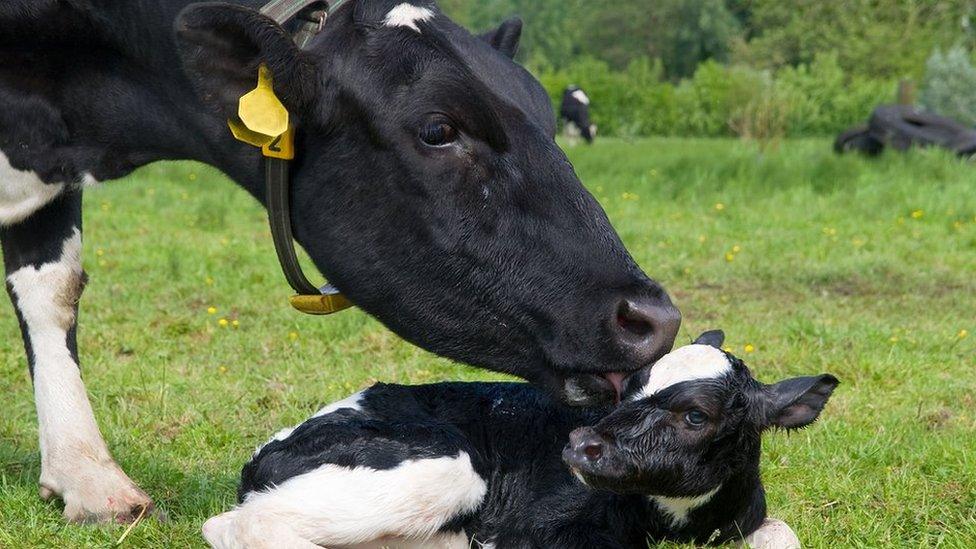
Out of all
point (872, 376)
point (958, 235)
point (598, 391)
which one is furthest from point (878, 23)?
point (598, 391)

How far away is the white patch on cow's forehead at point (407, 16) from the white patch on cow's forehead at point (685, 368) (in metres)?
1.04

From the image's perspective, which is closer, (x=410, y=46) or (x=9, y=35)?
(x=410, y=46)

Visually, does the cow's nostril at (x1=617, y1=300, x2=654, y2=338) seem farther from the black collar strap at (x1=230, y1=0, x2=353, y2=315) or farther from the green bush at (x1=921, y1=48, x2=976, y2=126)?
the green bush at (x1=921, y1=48, x2=976, y2=126)

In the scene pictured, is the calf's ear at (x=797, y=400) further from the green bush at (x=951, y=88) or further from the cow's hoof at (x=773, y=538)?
the green bush at (x=951, y=88)

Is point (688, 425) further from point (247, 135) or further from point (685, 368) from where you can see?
point (247, 135)

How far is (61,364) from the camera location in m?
3.87

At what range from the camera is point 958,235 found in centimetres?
932

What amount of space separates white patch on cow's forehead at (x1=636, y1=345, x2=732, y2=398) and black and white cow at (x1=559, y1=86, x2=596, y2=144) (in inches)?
925

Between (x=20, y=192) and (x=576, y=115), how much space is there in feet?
77.6

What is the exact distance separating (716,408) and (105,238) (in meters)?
7.26

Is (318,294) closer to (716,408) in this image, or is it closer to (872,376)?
(716,408)

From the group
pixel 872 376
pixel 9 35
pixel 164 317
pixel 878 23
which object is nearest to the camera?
pixel 9 35

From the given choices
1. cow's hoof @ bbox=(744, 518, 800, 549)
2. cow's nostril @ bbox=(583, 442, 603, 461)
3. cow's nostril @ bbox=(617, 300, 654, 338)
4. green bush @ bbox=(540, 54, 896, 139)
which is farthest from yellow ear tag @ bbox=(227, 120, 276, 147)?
green bush @ bbox=(540, 54, 896, 139)

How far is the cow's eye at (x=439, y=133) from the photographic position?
2.82 metres
